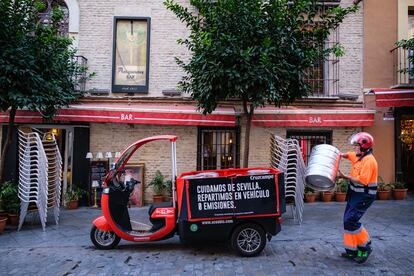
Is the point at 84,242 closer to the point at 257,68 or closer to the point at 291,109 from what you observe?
the point at 257,68

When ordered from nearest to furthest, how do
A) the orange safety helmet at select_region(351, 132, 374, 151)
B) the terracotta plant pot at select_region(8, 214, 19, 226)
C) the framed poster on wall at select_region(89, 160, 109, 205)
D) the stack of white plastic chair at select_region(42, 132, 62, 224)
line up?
1. the orange safety helmet at select_region(351, 132, 374, 151)
2. the stack of white plastic chair at select_region(42, 132, 62, 224)
3. the terracotta plant pot at select_region(8, 214, 19, 226)
4. the framed poster on wall at select_region(89, 160, 109, 205)

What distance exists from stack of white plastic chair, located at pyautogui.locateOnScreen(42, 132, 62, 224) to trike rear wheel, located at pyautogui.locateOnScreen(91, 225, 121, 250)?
2.31 metres

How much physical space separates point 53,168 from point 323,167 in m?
6.20

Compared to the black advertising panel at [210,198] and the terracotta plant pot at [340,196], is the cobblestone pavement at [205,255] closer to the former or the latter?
the black advertising panel at [210,198]

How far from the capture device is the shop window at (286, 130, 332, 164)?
39.1ft

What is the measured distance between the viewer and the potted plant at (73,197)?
35.1 ft

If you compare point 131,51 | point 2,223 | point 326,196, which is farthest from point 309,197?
point 2,223

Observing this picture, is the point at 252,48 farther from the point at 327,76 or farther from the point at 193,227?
the point at 327,76

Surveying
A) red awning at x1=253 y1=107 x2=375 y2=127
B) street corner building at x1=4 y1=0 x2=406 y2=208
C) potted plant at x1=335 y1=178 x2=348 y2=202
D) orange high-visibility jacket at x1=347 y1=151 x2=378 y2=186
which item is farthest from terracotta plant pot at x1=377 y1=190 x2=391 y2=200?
orange high-visibility jacket at x1=347 y1=151 x2=378 y2=186

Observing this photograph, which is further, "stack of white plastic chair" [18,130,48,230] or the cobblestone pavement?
"stack of white plastic chair" [18,130,48,230]

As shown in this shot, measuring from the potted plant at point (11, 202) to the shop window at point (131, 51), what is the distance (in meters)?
4.68

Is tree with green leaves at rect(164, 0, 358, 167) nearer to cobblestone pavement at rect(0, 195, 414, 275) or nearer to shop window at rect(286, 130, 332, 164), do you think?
cobblestone pavement at rect(0, 195, 414, 275)

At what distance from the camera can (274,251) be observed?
254 inches

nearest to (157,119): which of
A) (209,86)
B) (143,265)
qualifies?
(209,86)
